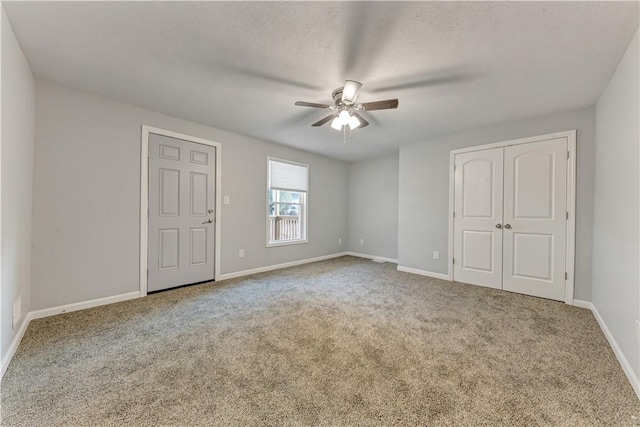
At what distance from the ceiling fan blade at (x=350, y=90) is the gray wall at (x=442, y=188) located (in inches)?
97.4

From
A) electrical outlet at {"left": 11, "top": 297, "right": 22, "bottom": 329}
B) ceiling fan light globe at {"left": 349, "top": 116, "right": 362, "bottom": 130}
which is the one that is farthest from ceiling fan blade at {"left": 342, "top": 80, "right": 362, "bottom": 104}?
electrical outlet at {"left": 11, "top": 297, "right": 22, "bottom": 329}

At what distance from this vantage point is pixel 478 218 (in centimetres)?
377

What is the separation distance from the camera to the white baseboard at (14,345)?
1.69 meters

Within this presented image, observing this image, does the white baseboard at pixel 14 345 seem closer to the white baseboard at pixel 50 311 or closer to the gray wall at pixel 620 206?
the white baseboard at pixel 50 311

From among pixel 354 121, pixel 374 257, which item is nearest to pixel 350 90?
pixel 354 121

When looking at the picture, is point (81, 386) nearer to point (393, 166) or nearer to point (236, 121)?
point (236, 121)

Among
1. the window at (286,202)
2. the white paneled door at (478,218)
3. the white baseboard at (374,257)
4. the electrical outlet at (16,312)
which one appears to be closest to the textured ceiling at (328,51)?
the white paneled door at (478,218)

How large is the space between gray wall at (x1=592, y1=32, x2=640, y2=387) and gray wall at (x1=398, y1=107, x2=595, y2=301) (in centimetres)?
26

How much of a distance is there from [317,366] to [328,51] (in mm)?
2334

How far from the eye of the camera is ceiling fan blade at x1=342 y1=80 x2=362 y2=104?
6.89 ft

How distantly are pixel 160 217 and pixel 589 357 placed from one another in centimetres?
446

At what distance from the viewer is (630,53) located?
72.9 inches

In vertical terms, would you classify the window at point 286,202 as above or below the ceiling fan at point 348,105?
below

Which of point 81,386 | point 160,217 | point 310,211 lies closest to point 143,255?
point 160,217
